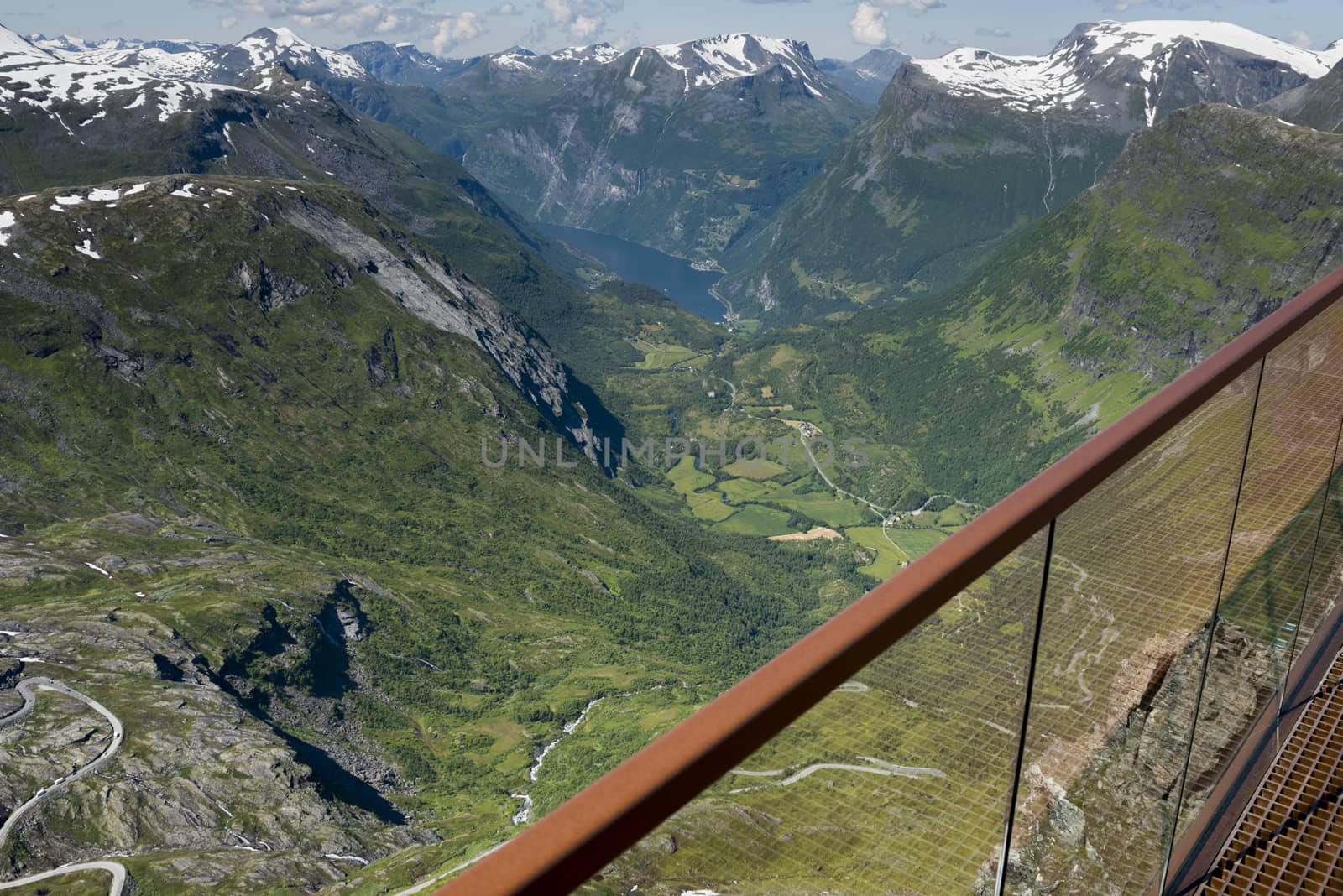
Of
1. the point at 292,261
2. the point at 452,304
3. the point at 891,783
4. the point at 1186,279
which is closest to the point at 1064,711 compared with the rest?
the point at 891,783

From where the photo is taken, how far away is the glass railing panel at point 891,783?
302 cm

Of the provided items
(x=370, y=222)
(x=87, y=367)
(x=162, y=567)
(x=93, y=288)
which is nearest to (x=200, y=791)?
(x=162, y=567)

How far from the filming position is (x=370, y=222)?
17912 cm

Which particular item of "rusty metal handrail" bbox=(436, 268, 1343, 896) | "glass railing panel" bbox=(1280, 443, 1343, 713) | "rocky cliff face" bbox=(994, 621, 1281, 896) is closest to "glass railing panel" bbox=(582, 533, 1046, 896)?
"rusty metal handrail" bbox=(436, 268, 1343, 896)

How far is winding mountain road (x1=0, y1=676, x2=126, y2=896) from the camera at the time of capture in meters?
55.0

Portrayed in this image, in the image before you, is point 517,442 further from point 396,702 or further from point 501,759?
point 501,759

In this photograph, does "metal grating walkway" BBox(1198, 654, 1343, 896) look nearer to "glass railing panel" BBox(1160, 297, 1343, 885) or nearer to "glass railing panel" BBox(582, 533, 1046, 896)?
"glass railing panel" BBox(1160, 297, 1343, 885)

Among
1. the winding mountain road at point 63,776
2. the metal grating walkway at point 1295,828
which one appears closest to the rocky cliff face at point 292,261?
the winding mountain road at point 63,776

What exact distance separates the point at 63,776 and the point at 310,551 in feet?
188

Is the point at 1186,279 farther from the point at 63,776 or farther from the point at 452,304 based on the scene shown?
the point at 63,776

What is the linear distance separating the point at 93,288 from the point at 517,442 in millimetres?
64738

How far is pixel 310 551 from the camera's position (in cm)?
11931

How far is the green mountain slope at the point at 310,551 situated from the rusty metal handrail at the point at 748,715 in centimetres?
6471

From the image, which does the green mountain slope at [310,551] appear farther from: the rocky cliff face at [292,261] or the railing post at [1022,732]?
the railing post at [1022,732]
